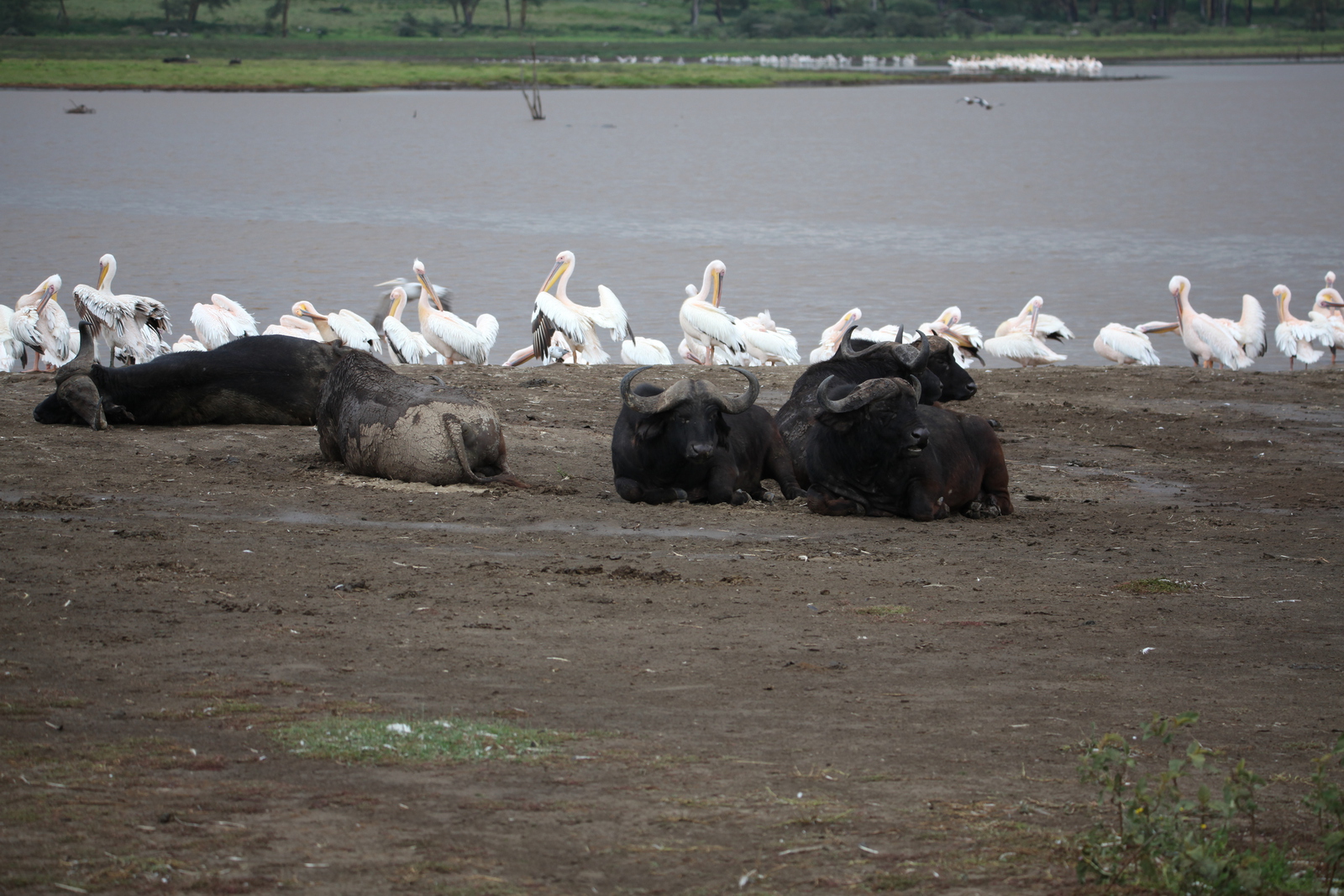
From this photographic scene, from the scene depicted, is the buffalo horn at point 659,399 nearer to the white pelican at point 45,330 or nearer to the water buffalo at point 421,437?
the water buffalo at point 421,437

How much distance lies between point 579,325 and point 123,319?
5773mm

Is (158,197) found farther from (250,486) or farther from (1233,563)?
(1233,563)

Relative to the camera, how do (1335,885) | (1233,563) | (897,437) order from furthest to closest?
(897,437) → (1233,563) → (1335,885)

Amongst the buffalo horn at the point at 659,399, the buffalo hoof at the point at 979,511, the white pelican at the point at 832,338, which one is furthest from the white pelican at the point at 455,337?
the buffalo hoof at the point at 979,511

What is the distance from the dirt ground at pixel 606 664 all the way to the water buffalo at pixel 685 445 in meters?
0.24

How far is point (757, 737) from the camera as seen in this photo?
5617 mm

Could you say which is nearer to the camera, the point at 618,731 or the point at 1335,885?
the point at 1335,885

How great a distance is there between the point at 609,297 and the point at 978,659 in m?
13.7

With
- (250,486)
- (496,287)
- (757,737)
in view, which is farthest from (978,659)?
(496,287)

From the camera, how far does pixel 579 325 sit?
1970 centimetres

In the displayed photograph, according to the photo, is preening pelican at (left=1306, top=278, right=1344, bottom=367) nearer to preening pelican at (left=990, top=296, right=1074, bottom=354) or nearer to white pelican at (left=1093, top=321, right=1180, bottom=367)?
white pelican at (left=1093, top=321, right=1180, bottom=367)

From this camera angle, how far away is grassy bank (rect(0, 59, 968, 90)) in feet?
291

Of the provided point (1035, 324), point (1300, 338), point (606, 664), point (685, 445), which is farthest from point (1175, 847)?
point (1300, 338)

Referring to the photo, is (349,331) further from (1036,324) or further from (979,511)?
(1036,324)
